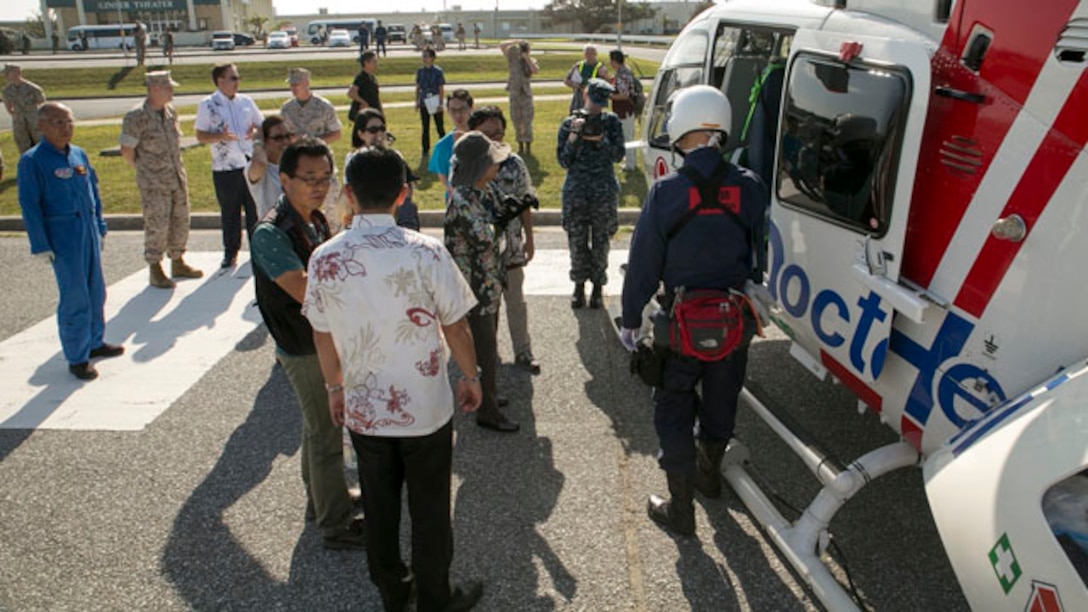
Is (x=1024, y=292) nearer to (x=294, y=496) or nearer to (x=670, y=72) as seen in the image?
(x=294, y=496)

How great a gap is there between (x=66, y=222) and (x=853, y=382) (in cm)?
495

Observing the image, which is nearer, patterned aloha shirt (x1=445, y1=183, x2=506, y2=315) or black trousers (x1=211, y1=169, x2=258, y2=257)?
patterned aloha shirt (x1=445, y1=183, x2=506, y2=315)

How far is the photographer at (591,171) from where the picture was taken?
561 cm

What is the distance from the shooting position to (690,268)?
3275mm

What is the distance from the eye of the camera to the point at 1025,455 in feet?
6.76

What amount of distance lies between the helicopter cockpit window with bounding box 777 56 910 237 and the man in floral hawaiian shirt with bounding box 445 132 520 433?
1.51 m

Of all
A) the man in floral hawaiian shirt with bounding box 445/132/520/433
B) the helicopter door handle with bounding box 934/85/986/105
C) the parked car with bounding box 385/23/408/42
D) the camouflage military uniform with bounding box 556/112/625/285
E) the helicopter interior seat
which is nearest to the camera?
the helicopter door handle with bounding box 934/85/986/105

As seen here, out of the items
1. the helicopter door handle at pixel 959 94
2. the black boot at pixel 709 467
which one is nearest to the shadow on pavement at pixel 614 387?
the black boot at pixel 709 467

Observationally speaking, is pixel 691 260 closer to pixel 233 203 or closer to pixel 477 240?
pixel 477 240

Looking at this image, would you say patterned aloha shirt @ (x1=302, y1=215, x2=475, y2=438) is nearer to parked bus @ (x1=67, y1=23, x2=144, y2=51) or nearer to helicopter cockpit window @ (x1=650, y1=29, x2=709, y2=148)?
helicopter cockpit window @ (x1=650, y1=29, x2=709, y2=148)

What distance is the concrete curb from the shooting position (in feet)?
28.8

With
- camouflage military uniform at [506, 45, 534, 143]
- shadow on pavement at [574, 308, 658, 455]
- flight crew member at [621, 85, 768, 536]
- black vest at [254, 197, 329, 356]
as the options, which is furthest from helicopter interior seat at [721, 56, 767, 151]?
camouflage military uniform at [506, 45, 534, 143]

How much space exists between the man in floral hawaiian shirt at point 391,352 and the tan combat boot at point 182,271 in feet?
17.1

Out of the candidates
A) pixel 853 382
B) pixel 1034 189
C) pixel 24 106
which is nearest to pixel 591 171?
pixel 853 382
